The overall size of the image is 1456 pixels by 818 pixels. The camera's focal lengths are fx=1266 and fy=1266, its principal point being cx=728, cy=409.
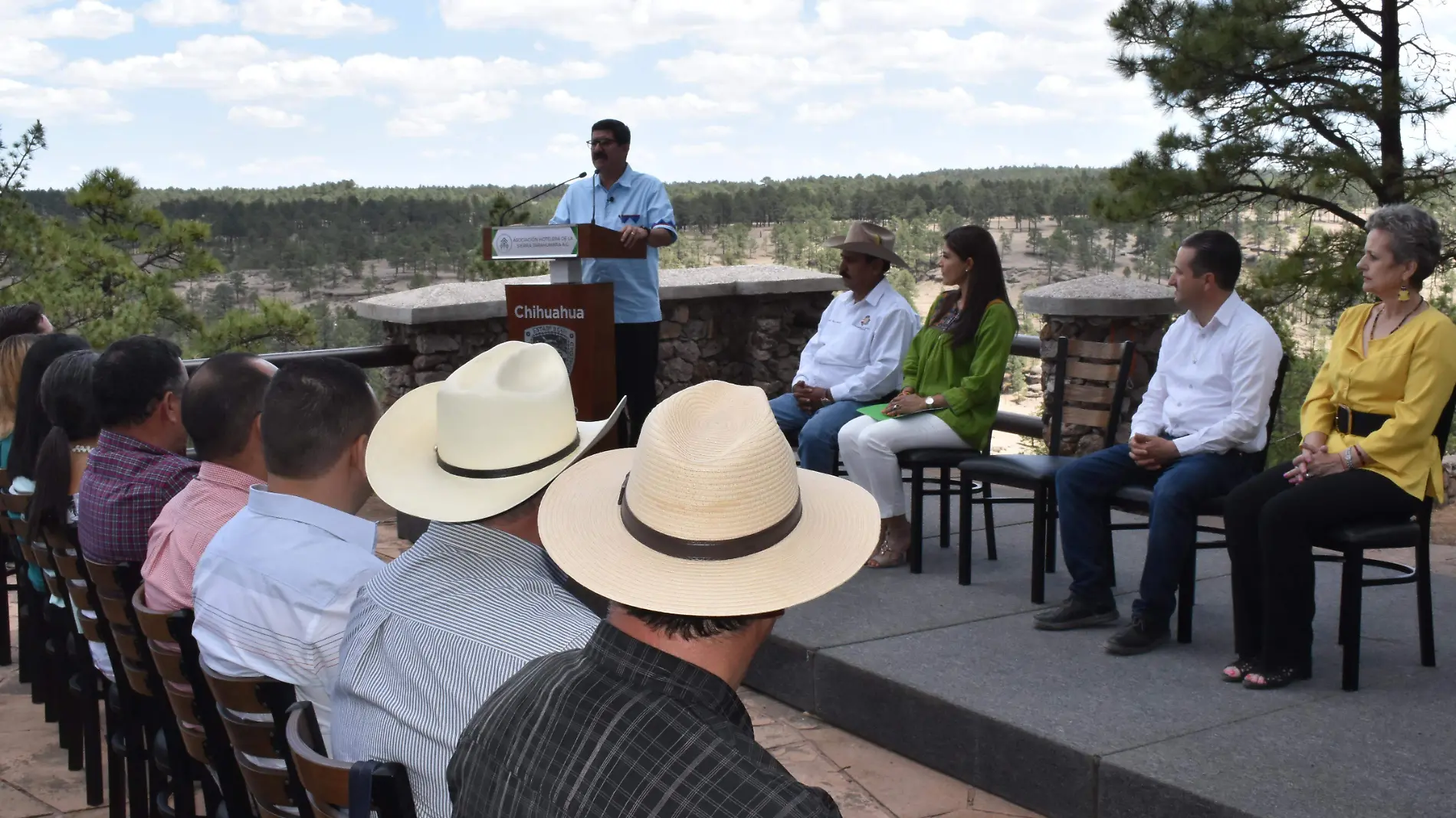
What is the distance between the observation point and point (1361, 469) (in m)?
3.24

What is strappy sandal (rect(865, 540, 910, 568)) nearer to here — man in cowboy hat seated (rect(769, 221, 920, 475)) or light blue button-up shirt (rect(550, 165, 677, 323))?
man in cowboy hat seated (rect(769, 221, 920, 475))

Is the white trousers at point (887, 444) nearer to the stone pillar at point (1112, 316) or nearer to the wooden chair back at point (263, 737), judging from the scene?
the stone pillar at point (1112, 316)

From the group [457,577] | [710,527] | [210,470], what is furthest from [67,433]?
[710,527]

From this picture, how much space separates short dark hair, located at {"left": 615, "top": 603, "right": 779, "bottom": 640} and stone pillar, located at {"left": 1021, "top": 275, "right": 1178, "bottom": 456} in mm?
4786

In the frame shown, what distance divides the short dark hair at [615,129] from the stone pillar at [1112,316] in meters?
1.99

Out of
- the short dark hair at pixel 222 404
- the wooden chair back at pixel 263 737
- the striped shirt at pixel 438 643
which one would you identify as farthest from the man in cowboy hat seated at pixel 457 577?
the short dark hair at pixel 222 404

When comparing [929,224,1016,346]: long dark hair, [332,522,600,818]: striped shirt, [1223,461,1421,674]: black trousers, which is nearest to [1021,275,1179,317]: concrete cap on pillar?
[929,224,1016,346]: long dark hair

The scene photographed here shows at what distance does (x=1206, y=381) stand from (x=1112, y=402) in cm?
Result: 57

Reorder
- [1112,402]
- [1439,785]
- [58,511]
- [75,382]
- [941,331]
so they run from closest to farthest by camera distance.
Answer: [1439,785], [58,511], [75,382], [1112,402], [941,331]

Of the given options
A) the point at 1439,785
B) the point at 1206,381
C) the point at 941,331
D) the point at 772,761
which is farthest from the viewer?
the point at 941,331

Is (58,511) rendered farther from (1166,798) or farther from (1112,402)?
(1112,402)

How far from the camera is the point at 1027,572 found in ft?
14.5

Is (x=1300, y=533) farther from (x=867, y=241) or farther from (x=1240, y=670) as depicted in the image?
(x=867, y=241)

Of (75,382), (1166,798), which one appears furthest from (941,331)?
(75,382)
